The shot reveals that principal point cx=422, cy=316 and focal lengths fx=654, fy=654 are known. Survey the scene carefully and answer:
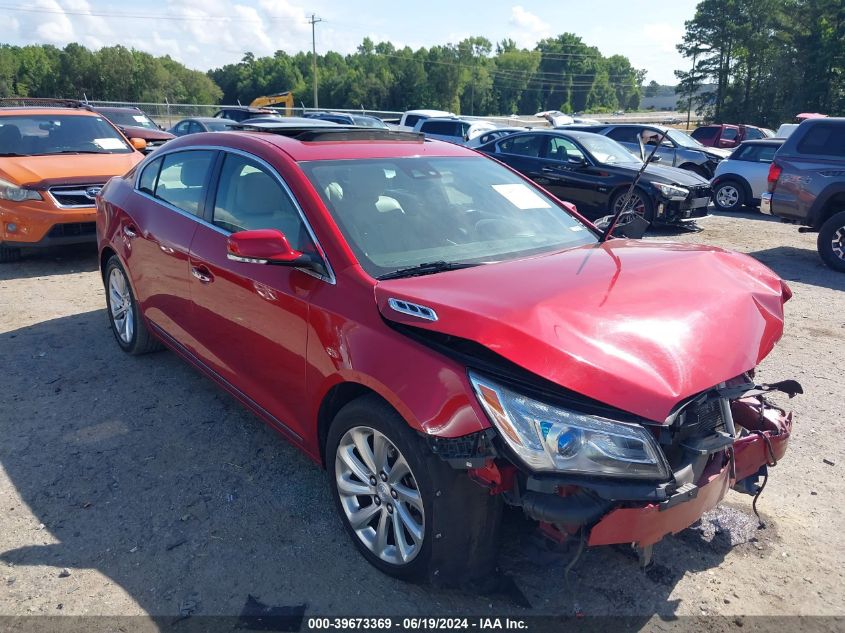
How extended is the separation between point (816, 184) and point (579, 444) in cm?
836

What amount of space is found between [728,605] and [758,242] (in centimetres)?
933

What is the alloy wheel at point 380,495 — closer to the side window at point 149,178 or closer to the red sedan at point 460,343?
Result: the red sedan at point 460,343

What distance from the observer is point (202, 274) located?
378cm

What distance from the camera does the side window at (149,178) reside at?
15.4 ft

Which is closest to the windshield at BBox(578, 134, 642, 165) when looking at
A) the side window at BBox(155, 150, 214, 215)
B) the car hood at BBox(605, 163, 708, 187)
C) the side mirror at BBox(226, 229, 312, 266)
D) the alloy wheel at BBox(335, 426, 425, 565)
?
the car hood at BBox(605, 163, 708, 187)

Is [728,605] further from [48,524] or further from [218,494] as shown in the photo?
[48,524]

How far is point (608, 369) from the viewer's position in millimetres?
2227

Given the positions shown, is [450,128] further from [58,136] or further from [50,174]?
[50,174]

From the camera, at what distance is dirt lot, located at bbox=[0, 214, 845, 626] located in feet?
8.70

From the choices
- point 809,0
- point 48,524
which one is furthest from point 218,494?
point 809,0

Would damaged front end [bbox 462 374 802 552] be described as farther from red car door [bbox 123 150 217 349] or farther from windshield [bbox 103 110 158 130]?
windshield [bbox 103 110 158 130]

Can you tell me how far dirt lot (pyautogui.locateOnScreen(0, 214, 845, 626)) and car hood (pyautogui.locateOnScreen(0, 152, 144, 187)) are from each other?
359cm

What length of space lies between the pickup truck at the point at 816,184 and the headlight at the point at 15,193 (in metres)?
9.47

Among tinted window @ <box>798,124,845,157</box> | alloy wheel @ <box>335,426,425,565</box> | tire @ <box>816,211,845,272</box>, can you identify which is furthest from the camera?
tinted window @ <box>798,124,845,157</box>
